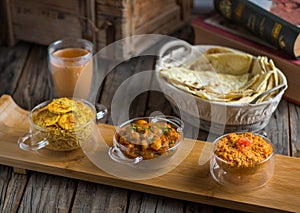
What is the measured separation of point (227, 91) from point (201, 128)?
12cm

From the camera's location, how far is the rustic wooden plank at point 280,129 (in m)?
1.44

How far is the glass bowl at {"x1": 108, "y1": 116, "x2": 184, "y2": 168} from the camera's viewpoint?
1.25m

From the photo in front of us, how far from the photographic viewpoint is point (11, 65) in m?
1.81

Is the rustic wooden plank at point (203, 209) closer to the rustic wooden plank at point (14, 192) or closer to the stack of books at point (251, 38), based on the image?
the rustic wooden plank at point (14, 192)

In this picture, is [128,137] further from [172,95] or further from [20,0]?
[20,0]

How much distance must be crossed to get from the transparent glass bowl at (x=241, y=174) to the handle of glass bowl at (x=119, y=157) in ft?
0.54

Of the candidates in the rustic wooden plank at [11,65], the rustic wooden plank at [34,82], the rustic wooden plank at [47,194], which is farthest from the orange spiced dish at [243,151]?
the rustic wooden plank at [11,65]

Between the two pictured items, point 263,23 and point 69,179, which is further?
point 263,23

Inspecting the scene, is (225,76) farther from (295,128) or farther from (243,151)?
(243,151)

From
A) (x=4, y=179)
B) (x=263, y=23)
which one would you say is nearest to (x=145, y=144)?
(x=4, y=179)

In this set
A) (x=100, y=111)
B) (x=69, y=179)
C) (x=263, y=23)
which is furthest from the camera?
(x=263, y=23)

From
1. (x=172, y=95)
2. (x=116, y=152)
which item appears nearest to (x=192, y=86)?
(x=172, y=95)

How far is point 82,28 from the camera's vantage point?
1.76 metres

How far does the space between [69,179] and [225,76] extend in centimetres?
52
